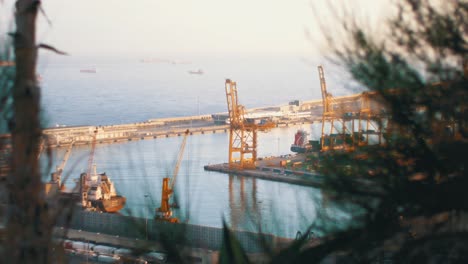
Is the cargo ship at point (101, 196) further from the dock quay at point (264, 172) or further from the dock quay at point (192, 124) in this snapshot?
the dock quay at point (192, 124)

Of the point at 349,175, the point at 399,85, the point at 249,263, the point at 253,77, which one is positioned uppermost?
the point at 253,77

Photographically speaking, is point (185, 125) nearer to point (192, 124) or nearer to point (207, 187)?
point (192, 124)

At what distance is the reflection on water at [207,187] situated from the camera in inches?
38.6

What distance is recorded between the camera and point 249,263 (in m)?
0.91

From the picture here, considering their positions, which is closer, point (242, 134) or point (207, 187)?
point (207, 187)

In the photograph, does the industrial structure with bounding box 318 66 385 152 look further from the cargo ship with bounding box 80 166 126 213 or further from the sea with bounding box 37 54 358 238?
the cargo ship with bounding box 80 166 126 213

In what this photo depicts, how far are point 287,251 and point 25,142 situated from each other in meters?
0.35

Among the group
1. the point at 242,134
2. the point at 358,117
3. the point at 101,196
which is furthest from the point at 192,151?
the point at 358,117

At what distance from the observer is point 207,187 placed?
7777 millimetres

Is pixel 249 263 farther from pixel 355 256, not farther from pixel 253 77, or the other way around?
pixel 253 77

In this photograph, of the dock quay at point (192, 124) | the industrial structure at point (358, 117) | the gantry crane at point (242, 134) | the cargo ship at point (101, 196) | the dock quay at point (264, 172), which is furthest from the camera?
the dock quay at point (192, 124)

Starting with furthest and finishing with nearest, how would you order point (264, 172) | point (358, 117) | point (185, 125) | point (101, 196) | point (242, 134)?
point (185, 125), point (242, 134), point (264, 172), point (101, 196), point (358, 117)

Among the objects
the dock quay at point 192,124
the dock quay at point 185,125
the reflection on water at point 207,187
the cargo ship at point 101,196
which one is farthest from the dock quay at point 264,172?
the dock quay at point 185,125

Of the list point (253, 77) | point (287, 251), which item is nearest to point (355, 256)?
point (287, 251)
